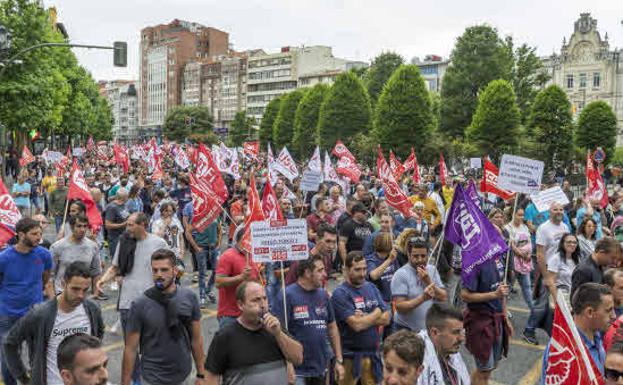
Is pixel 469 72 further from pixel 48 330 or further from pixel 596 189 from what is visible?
pixel 48 330

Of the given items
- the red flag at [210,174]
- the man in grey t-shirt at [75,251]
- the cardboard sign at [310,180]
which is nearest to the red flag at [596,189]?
the cardboard sign at [310,180]

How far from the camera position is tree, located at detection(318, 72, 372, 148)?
186ft

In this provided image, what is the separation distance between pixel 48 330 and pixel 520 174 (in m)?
5.84

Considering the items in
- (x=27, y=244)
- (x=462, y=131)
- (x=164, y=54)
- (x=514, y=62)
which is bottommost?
(x=27, y=244)

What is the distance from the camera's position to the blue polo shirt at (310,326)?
16.3 feet

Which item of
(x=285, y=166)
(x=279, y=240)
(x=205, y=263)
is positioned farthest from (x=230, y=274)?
Answer: (x=285, y=166)

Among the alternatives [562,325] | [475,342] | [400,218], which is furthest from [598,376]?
[400,218]

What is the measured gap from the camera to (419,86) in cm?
4741

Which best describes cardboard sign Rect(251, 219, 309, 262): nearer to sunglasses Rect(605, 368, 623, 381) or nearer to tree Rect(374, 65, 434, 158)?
sunglasses Rect(605, 368, 623, 381)

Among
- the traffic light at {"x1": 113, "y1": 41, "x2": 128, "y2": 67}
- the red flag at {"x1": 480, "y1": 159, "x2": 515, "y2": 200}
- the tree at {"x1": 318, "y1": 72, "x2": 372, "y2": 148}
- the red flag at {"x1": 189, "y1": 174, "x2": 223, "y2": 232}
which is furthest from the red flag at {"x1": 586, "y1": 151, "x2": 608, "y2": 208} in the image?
the tree at {"x1": 318, "y1": 72, "x2": 372, "y2": 148}

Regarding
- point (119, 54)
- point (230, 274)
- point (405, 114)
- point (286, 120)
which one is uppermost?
point (286, 120)

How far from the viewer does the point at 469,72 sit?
53.2 meters

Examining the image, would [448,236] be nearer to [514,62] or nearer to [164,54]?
[514,62]

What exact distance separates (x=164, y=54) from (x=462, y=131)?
336ft
